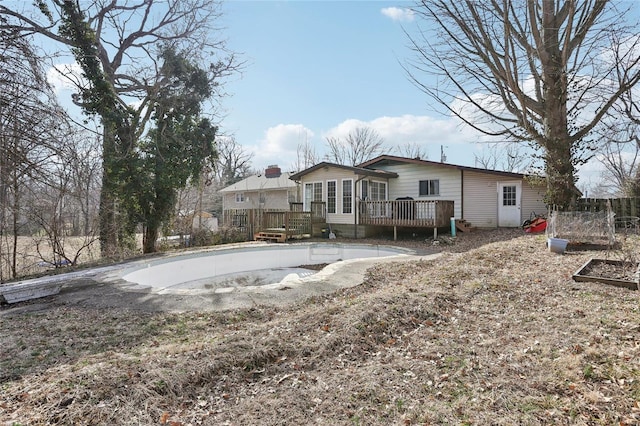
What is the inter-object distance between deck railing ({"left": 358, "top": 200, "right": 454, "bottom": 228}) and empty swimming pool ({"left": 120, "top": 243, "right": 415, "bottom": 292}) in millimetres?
2461

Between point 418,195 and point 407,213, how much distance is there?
2.68 m

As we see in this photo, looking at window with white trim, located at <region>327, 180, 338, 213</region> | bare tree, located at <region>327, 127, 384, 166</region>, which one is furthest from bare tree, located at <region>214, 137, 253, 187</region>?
window with white trim, located at <region>327, 180, 338, 213</region>

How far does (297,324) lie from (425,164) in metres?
13.0

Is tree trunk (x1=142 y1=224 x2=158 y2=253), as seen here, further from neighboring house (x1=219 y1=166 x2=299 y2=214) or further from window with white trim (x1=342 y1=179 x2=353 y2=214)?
neighboring house (x1=219 y1=166 x2=299 y2=214)

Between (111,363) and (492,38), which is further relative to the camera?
(492,38)

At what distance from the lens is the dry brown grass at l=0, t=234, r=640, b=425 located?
250 centimetres

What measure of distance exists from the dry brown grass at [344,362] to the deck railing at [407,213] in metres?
8.21

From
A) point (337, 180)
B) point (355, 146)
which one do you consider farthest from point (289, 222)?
point (355, 146)

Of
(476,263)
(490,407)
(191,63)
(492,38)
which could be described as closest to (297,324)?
(490,407)

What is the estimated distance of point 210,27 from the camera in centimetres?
1459

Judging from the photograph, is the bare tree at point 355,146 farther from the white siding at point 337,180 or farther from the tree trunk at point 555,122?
the tree trunk at point 555,122

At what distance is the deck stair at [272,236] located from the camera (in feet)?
46.4

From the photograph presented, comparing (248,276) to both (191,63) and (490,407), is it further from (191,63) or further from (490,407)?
(191,63)

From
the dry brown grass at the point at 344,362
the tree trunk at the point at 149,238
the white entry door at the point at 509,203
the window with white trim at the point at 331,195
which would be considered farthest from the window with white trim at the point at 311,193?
the dry brown grass at the point at 344,362
